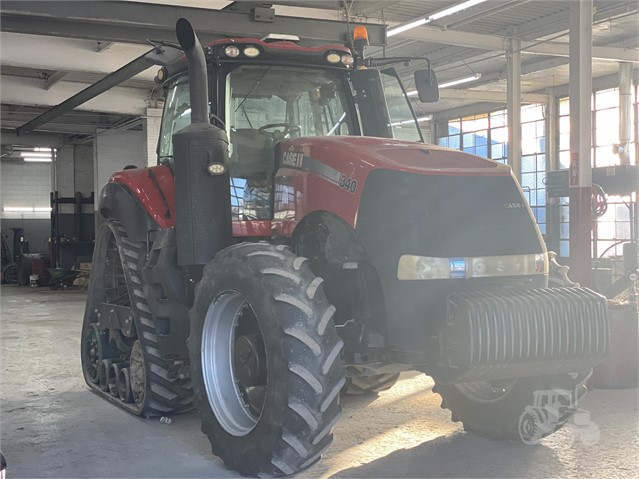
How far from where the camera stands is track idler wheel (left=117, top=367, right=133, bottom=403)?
221 inches

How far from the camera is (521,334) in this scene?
3.82m

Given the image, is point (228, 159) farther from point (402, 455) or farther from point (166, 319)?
point (402, 455)

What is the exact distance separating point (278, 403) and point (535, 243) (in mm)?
1669

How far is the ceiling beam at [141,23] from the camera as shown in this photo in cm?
735

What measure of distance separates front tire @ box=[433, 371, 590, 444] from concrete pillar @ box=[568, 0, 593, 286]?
313 cm

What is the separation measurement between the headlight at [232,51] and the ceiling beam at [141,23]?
117 inches

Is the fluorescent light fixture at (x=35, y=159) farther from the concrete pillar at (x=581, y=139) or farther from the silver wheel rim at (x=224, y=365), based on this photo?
the silver wheel rim at (x=224, y=365)

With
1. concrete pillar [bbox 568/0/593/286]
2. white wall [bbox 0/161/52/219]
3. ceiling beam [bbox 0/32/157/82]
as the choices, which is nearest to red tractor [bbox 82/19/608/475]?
concrete pillar [bbox 568/0/593/286]

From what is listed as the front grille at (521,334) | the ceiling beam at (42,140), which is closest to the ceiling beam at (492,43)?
the front grille at (521,334)

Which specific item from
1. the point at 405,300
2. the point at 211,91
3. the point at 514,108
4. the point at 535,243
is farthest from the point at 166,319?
the point at 514,108

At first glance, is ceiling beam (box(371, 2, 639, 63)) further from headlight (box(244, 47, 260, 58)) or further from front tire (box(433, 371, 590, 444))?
front tire (box(433, 371, 590, 444))

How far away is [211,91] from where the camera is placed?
16.1 feet

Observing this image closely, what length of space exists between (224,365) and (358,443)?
0.99m

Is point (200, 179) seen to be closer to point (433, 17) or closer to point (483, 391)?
point (483, 391)
